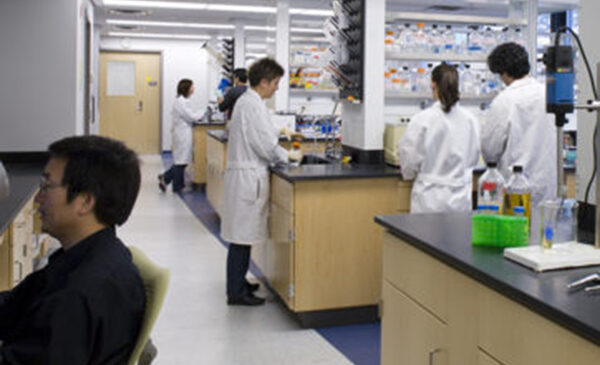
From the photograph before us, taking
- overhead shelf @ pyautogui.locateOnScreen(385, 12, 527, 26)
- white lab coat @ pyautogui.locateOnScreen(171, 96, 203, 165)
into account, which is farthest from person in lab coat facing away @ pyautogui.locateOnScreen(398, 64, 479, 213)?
white lab coat @ pyautogui.locateOnScreen(171, 96, 203, 165)

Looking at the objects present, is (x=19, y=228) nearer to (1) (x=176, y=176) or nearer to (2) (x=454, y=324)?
(2) (x=454, y=324)

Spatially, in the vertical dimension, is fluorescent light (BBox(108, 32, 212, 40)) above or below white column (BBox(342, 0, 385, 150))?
above

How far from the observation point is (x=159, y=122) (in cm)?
1450

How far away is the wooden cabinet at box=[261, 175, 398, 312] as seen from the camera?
3.67 m

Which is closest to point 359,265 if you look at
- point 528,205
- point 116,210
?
point 528,205

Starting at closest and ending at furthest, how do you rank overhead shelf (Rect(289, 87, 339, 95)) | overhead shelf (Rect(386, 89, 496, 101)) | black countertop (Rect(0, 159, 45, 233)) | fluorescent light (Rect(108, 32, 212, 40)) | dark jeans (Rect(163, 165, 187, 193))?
black countertop (Rect(0, 159, 45, 233))
overhead shelf (Rect(386, 89, 496, 101))
overhead shelf (Rect(289, 87, 339, 95))
dark jeans (Rect(163, 165, 187, 193))
fluorescent light (Rect(108, 32, 212, 40))

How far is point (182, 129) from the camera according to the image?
340 inches

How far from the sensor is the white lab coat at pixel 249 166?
388cm

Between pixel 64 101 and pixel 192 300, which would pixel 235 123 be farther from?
pixel 64 101

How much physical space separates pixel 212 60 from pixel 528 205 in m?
11.1

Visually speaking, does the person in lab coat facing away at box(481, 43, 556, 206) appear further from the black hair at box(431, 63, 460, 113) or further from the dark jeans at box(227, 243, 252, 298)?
the dark jeans at box(227, 243, 252, 298)

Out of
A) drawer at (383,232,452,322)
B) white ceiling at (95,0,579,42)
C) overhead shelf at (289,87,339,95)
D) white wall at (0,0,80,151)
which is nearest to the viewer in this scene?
drawer at (383,232,452,322)

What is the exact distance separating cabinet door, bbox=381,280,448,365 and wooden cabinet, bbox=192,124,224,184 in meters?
6.68

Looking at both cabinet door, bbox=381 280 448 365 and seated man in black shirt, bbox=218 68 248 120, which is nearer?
cabinet door, bbox=381 280 448 365
